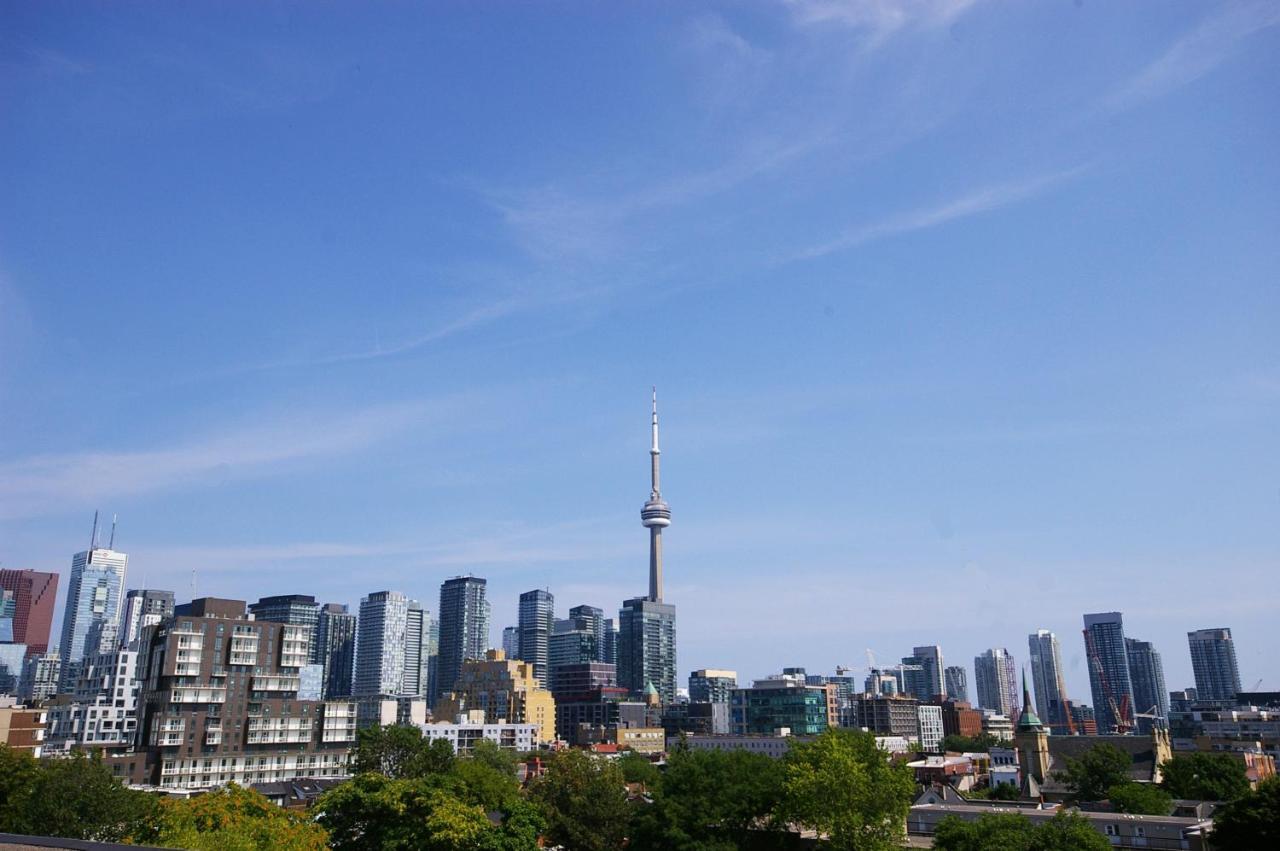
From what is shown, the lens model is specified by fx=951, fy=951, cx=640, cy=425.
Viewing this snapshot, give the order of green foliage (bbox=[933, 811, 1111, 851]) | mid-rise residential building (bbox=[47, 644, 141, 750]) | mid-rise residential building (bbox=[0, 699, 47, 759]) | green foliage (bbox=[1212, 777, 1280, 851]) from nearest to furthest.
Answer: green foliage (bbox=[933, 811, 1111, 851]) → green foliage (bbox=[1212, 777, 1280, 851]) → mid-rise residential building (bbox=[0, 699, 47, 759]) → mid-rise residential building (bbox=[47, 644, 141, 750])

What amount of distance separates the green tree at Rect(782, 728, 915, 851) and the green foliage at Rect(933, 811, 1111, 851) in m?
3.25

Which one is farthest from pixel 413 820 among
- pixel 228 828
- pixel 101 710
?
pixel 101 710

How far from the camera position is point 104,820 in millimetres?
57219

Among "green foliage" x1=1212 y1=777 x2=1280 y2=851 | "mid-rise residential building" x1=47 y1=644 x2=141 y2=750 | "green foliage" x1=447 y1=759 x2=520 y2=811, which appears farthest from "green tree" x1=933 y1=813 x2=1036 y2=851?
"mid-rise residential building" x1=47 y1=644 x2=141 y2=750

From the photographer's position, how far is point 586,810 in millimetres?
71125

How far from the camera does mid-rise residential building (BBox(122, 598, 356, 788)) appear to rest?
104 meters

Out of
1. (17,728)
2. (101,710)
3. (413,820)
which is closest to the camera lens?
(413,820)

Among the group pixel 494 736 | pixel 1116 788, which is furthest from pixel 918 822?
pixel 494 736

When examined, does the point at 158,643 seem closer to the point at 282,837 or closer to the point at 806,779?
Result: the point at 282,837

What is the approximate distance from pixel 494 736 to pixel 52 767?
128282 mm

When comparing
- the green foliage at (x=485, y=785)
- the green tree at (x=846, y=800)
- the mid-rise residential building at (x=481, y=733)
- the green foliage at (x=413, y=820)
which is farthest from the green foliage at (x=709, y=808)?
the mid-rise residential building at (x=481, y=733)

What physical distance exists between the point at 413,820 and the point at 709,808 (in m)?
19.3

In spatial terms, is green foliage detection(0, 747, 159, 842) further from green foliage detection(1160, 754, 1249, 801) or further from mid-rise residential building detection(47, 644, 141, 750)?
green foliage detection(1160, 754, 1249, 801)

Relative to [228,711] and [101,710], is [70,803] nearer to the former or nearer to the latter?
[228,711]
